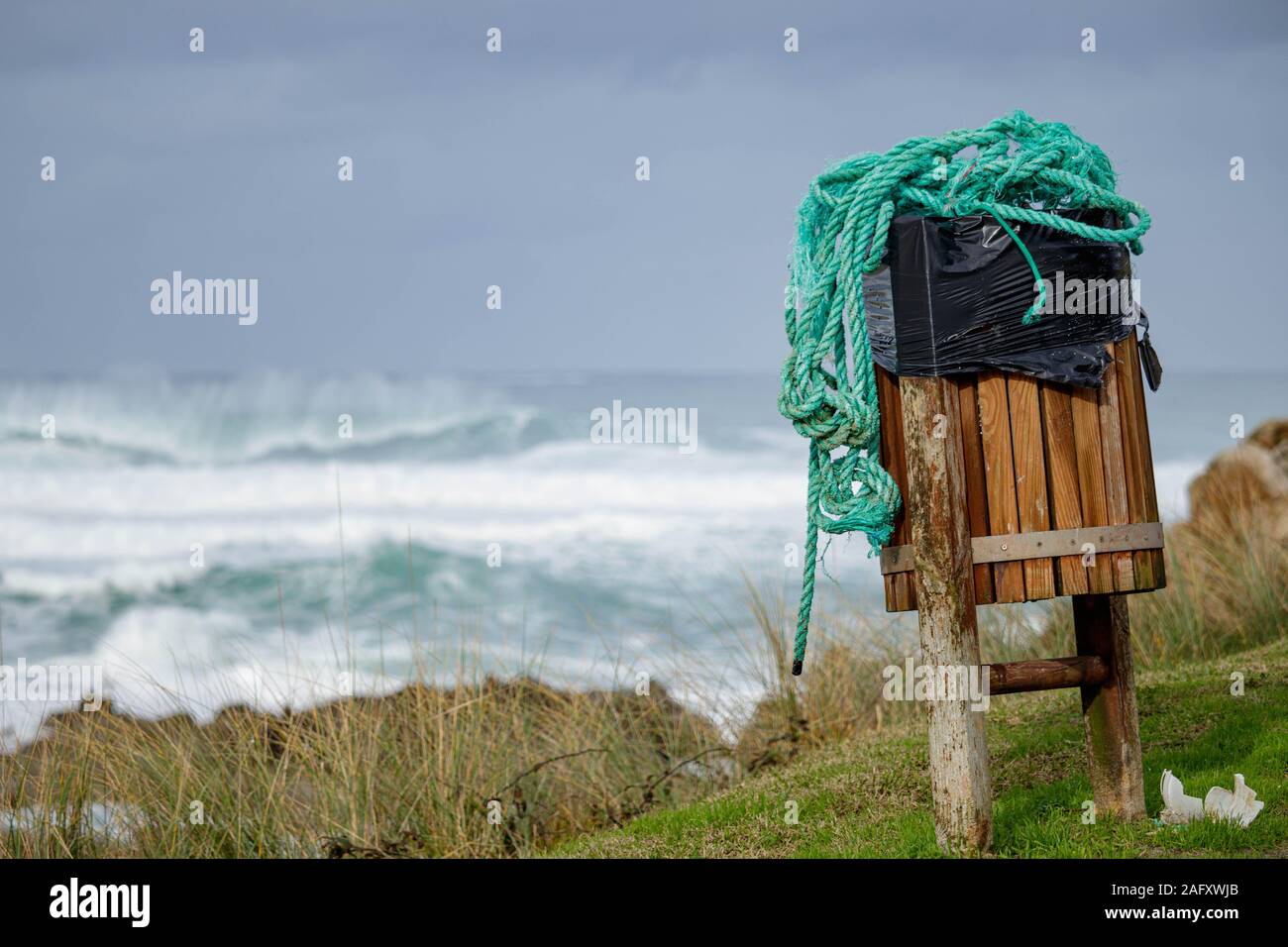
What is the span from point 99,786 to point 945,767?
482 centimetres

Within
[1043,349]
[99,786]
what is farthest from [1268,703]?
[99,786]

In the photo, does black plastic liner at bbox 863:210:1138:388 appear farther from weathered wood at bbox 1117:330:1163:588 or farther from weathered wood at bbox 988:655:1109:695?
weathered wood at bbox 988:655:1109:695

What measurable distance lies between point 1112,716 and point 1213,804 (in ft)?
1.58

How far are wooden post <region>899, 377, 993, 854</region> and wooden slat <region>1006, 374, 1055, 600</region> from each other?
0.21 meters

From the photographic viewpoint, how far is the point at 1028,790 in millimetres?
5578

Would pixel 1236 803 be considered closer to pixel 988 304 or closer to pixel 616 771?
pixel 988 304

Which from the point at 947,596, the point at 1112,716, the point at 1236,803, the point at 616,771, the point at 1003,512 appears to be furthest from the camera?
the point at 616,771

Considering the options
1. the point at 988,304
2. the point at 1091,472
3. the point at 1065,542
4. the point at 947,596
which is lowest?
the point at 947,596

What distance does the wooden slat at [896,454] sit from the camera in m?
4.85

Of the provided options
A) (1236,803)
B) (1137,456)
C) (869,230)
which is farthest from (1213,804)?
(869,230)

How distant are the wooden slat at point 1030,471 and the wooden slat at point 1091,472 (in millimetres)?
135

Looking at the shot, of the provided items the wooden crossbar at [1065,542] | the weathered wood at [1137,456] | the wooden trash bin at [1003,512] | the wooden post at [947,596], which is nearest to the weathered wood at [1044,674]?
the wooden trash bin at [1003,512]

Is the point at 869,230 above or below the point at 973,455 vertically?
above

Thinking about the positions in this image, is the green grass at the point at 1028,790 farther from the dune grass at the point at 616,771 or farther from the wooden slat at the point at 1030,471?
the wooden slat at the point at 1030,471
